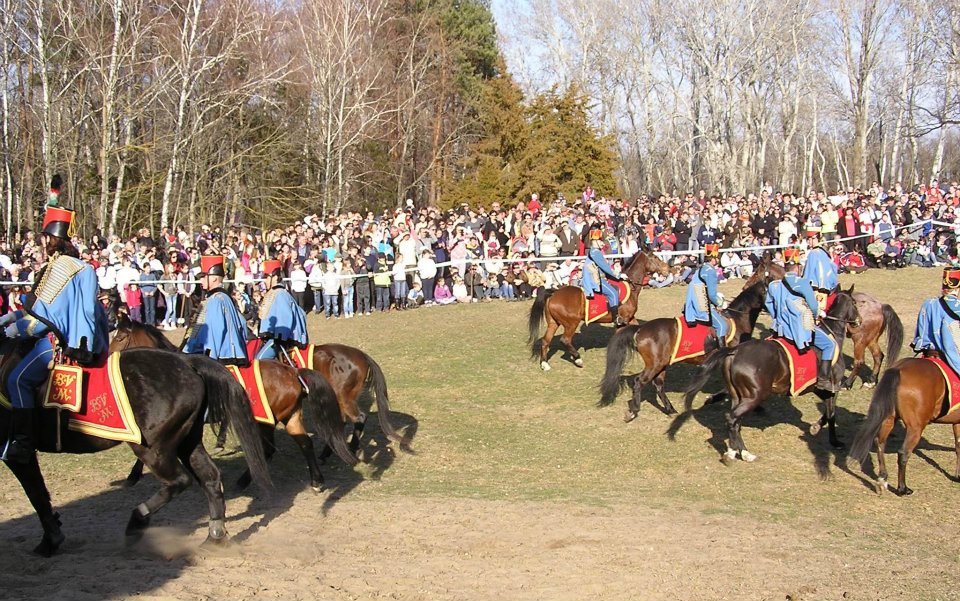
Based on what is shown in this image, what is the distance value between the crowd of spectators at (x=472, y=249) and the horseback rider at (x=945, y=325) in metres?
10.2

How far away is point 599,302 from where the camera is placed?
665 inches

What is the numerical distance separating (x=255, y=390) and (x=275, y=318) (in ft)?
5.69

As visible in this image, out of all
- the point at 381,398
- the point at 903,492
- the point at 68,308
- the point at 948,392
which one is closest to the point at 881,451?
the point at 903,492

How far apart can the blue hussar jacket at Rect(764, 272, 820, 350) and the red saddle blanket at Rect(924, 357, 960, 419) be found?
1785mm

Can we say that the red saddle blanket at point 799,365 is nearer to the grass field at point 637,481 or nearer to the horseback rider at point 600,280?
the grass field at point 637,481

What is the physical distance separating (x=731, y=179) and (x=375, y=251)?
31862mm

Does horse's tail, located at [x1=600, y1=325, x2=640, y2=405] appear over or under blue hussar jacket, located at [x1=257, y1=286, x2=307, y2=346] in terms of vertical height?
under

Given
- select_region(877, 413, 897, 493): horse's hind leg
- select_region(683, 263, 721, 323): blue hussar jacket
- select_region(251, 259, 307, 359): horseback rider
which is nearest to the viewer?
select_region(877, 413, 897, 493): horse's hind leg

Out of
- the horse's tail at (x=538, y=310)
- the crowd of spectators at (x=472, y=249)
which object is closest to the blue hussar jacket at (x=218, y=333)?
the horse's tail at (x=538, y=310)

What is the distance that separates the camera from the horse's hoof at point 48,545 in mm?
7812

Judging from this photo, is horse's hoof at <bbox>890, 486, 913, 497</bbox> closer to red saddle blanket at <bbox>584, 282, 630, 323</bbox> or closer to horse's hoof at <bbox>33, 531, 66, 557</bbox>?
red saddle blanket at <bbox>584, 282, 630, 323</bbox>

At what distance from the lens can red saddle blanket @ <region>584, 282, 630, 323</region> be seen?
55.4 feet

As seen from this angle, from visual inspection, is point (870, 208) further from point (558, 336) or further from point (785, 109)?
point (785, 109)

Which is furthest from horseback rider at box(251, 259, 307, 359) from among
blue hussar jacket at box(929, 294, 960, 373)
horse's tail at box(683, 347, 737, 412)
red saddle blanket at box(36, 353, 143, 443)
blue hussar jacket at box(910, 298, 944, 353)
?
blue hussar jacket at box(929, 294, 960, 373)
